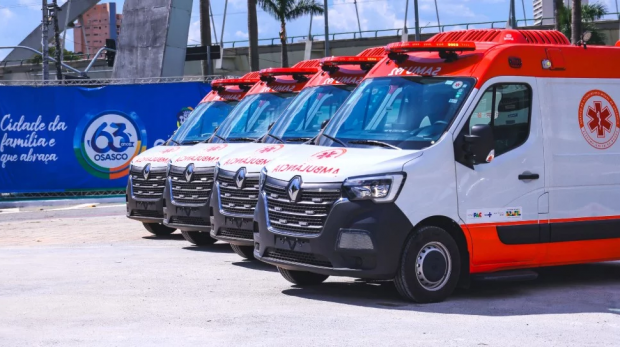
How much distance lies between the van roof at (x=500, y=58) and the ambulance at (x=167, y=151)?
17.2 ft

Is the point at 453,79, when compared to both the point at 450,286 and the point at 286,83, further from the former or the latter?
Result: the point at 286,83

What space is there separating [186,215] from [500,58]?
540 cm

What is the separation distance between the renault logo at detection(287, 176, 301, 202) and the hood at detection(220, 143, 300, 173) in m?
2.00

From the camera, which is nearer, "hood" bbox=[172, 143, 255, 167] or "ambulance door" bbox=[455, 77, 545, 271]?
"ambulance door" bbox=[455, 77, 545, 271]

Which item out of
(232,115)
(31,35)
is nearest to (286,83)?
(232,115)

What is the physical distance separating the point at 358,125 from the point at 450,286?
171cm

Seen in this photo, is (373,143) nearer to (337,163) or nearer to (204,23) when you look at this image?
(337,163)

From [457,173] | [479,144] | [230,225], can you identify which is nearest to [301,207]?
[457,173]

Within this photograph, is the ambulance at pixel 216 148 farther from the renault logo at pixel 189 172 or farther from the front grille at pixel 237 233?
the front grille at pixel 237 233

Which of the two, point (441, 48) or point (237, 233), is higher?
point (441, 48)

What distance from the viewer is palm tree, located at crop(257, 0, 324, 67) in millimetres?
55275

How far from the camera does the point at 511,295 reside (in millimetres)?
9727

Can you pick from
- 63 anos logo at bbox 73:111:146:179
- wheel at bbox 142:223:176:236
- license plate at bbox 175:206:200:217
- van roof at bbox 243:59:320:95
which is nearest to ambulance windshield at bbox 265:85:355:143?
van roof at bbox 243:59:320:95

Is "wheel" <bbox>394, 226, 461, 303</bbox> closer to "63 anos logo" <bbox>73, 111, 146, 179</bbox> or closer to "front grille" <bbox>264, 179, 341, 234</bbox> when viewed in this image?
"front grille" <bbox>264, 179, 341, 234</bbox>
